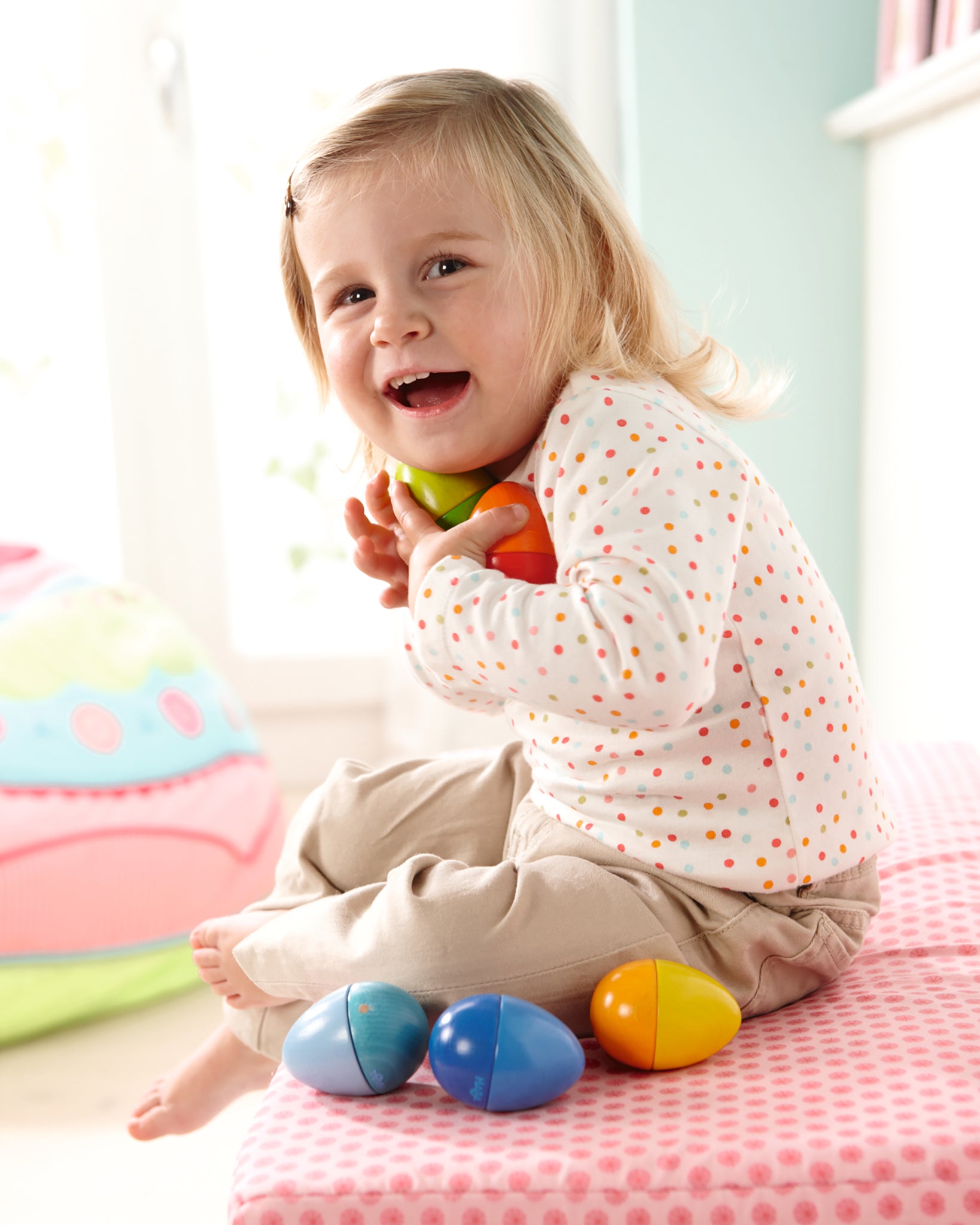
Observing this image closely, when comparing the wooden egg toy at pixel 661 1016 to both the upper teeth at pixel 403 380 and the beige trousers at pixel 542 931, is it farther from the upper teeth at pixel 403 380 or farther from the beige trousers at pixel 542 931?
the upper teeth at pixel 403 380

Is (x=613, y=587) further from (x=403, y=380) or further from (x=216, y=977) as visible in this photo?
(x=216, y=977)

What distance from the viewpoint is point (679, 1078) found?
72cm

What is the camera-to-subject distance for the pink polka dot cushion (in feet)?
2.00

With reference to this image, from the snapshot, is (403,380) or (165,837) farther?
(165,837)

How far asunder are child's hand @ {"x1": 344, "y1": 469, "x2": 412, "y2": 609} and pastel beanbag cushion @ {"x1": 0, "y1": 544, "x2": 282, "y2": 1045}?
2.28ft

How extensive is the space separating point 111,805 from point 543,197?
3.15ft

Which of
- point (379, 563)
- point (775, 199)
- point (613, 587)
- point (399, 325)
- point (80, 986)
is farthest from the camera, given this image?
point (775, 199)

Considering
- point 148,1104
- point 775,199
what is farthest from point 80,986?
point 775,199

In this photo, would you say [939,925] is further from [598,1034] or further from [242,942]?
[242,942]

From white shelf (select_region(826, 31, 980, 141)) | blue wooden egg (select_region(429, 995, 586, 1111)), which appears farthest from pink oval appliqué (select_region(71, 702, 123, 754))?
white shelf (select_region(826, 31, 980, 141))

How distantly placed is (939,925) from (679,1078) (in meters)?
0.31

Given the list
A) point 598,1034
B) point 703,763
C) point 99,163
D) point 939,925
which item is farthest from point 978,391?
point 99,163

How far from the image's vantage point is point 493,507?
0.84 meters

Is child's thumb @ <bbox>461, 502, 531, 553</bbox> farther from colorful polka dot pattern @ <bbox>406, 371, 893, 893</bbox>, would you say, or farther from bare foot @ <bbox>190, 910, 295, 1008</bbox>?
bare foot @ <bbox>190, 910, 295, 1008</bbox>
